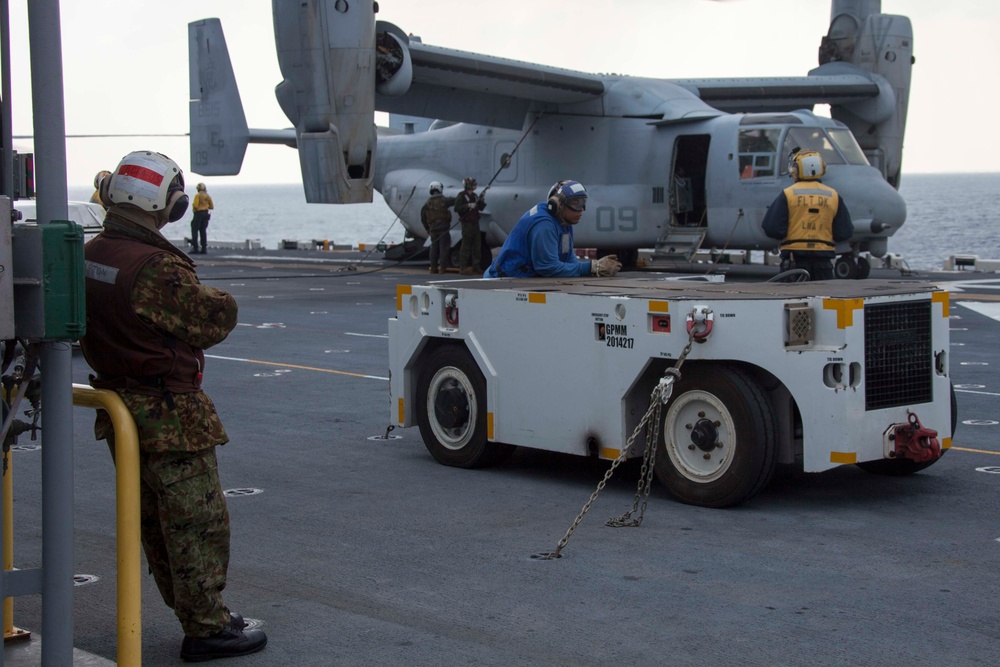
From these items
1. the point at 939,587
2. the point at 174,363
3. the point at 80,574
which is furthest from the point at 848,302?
the point at 80,574

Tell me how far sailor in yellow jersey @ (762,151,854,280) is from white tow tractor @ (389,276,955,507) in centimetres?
446

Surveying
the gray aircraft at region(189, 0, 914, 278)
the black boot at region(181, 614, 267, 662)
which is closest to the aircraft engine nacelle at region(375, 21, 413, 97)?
the gray aircraft at region(189, 0, 914, 278)

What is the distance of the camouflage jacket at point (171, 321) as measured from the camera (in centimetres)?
477

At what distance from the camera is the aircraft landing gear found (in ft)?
68.6

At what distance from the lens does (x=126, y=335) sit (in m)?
4.82

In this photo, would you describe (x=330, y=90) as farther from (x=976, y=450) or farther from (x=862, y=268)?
(x=976, y=450)

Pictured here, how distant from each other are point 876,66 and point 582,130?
284 inches

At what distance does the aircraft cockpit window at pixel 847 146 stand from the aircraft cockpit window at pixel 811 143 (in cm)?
19

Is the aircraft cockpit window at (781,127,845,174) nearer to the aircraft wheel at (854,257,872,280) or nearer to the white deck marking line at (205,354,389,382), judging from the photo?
the aircraft wheel at (854,257,872,280)

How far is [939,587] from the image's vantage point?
5633 millimetres

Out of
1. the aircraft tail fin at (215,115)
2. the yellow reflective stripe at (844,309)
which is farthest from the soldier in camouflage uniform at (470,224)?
the yellow reflective stripe at (844,309)

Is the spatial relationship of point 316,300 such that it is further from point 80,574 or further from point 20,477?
point 80,574

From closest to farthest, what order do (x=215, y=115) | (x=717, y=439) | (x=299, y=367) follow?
(x=717, y=439) → (x=299, y=367) → (x=215, y=115)

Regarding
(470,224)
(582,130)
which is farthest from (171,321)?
(470,224)
